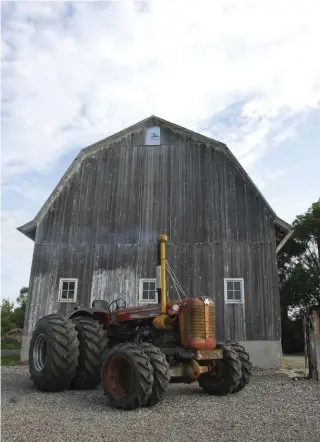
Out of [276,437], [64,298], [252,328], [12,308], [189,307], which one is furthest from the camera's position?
[12,308]

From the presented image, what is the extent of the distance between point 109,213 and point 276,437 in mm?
11636

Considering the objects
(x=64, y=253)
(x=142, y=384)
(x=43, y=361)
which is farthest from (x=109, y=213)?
(x=142, y=384)

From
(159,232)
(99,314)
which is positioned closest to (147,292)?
(159,232)

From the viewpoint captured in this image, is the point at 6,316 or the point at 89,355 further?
the point at 6,316

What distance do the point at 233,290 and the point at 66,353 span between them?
7.80m

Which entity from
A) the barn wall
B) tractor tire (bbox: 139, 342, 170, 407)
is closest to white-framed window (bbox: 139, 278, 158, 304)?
the barn wall

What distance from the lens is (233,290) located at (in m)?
14.1

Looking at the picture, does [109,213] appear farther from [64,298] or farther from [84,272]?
[64,298]

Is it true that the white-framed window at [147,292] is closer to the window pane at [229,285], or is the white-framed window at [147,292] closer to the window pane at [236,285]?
the window pane at [229,285]

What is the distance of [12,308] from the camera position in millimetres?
38312

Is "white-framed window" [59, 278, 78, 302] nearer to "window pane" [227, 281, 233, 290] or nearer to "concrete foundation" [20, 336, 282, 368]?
"window pane" [227, 281, 233, 290]

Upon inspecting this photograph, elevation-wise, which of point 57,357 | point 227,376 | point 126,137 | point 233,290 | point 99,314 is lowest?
point 227,376

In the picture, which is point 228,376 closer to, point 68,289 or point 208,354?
point 208,354

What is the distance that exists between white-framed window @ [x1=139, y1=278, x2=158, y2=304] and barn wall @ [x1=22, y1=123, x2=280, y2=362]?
8.4 inches
